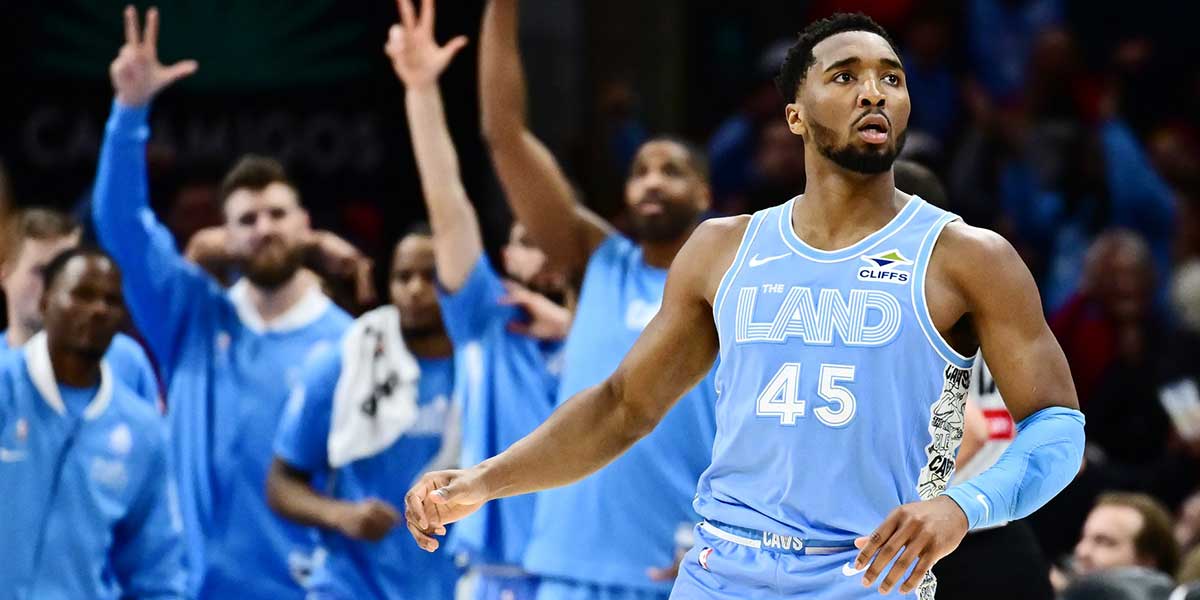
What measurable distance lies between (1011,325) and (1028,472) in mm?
295

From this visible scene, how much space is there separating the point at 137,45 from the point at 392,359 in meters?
1.44

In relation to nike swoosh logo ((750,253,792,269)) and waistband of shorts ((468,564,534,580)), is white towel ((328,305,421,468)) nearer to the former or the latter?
waistband of shorts ((468,564,534,580))

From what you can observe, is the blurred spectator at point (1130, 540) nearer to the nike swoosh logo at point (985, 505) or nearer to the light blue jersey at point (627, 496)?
the light blue jersey at point (627, 496)

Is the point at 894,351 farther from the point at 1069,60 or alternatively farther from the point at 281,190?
the point at 1069,60

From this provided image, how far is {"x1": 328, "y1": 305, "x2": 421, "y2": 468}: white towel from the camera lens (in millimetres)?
6293

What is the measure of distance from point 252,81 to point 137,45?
7.85 ft

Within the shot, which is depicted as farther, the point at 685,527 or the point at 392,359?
the point at 392,359

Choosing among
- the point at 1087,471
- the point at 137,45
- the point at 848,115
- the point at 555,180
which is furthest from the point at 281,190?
the point at 848,115

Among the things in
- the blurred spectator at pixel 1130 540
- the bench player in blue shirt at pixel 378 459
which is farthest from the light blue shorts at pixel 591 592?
the blurred spectator at pixel 1130 540

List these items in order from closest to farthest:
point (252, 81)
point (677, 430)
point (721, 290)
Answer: point (721, 290), point (677, 430), point (252, 81)

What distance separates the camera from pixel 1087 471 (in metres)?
7.24

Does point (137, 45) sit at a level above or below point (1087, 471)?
above

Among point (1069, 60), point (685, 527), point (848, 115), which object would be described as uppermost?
point (1069, 60)

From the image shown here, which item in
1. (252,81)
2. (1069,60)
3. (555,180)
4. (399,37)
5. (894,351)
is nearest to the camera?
(894,351)
